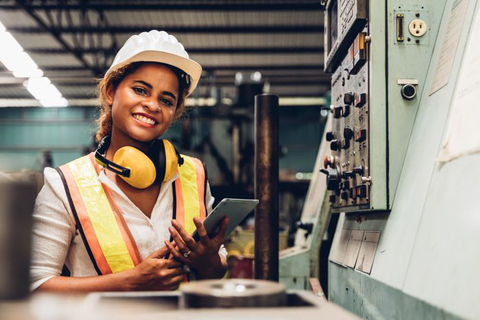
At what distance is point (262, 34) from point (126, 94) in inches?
267

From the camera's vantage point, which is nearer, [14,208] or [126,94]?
[14,208]

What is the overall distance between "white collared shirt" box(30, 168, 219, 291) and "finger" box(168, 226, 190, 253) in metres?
0.16

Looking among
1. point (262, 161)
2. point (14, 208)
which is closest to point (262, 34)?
point (262, 161)

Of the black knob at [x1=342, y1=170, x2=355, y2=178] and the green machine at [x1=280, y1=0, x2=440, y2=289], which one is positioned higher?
the green machine at [x1=280, y1=0, x2=440, y2=289]

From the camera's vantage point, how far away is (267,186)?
1.86m

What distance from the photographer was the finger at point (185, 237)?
1319mm

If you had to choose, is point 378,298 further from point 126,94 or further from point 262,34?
point 262,34

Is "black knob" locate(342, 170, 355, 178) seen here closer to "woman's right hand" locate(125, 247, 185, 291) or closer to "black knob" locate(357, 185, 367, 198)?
"black knob" locate(357, 185, 367, 198)

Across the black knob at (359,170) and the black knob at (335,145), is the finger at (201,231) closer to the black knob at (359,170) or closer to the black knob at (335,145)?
the black knob at (359,170)

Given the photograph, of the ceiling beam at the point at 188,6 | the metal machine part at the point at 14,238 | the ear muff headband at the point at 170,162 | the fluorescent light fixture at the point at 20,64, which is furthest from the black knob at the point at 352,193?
the fluorescent light fixture at the point at 20,64

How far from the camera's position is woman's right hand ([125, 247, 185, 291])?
130 cm

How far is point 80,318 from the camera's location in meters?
0.56

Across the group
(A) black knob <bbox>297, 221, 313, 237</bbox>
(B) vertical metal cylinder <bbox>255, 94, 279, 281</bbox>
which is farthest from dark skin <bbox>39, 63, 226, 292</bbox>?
(A) black knob <bbox>297, 221, 313, 237</bbox>

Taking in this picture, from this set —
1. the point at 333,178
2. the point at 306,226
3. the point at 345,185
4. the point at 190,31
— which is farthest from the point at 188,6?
the point at 345,185
